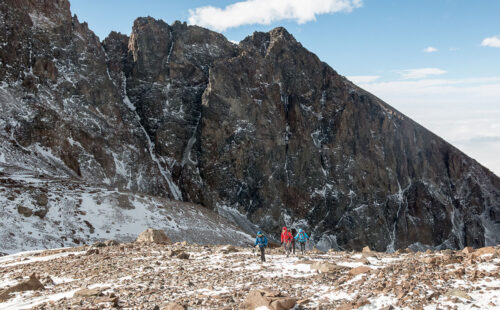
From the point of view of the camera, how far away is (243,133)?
104 metres

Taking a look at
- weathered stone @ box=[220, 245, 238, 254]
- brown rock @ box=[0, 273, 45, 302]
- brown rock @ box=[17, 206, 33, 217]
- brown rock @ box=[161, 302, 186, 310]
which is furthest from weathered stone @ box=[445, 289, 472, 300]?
brown rock @ box=[17, 206, 33, 217]

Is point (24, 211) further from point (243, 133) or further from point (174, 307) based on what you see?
point (243, 133)

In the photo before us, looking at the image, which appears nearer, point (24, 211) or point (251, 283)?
point (251, 283)

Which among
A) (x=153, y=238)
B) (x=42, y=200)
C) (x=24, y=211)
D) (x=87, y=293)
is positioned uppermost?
(x=42, y=200)

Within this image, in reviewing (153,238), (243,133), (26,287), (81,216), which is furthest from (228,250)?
(243,133)

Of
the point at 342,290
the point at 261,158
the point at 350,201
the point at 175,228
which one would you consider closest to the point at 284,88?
the point at 261,158

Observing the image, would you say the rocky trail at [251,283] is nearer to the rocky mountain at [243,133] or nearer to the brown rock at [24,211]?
the brown rock at [24,211]

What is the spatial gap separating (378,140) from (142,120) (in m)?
70.1

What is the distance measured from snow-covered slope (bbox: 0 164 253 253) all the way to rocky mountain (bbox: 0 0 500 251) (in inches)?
1206

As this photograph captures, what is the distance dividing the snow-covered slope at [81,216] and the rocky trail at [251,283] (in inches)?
557

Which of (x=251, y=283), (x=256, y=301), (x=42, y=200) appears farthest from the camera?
(x=42, y=200)

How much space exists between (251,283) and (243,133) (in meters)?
91.2

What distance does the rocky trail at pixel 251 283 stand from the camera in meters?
10.0

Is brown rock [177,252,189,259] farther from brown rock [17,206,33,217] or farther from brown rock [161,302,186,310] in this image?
brown rock [17,206,33,217]
